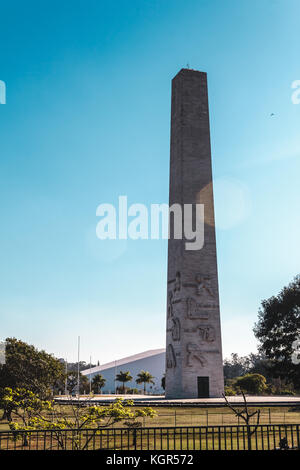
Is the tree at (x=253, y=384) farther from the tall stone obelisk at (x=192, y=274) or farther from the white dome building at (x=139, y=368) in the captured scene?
the white dome building at (x=139, y=368)

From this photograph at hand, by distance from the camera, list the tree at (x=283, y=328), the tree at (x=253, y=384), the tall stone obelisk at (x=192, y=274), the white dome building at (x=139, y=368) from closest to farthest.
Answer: the tall stone obelisk at (x=192, y=274)
the tree at (x=283, y=328)
the tree at (x=253, y=384)
the white dome building at (x=139, y=368)

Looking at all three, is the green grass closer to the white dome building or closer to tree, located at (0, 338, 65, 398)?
tree, located at (0, 338, 65, 398)

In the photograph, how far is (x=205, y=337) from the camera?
1940 inches

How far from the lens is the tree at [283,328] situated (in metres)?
56.8

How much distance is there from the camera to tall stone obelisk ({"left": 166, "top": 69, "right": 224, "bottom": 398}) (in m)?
48.7

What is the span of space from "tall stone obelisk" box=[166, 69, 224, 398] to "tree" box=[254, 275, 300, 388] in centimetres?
1063

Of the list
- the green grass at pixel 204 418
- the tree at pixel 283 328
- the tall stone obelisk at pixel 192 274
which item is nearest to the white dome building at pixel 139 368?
the tree at pixel 283 328

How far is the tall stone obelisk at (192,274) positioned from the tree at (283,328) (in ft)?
34.9

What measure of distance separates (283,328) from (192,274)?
14852 millimetres

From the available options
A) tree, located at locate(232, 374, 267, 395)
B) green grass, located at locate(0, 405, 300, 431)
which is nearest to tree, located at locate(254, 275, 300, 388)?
tree, located at locate(232, 374, 267, 395)

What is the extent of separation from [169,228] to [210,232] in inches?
169
